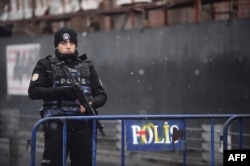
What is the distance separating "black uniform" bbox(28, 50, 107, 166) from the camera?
231 inches

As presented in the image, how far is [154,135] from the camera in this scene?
6.04 meters

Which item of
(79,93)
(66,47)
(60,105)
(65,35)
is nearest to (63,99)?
(60,105)

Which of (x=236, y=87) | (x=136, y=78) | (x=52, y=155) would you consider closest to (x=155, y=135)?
(x=52, y=155)

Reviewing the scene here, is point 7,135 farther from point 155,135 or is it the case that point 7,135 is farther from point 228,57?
point 155,135

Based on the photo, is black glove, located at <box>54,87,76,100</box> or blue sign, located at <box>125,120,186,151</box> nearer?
black glove, located at <box>54,87,76,100</box>

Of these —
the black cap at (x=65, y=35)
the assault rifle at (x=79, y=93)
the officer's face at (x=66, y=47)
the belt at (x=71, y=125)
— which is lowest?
the belt at (x=71, y=125)

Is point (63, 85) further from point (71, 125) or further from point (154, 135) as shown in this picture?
point (154, 135)

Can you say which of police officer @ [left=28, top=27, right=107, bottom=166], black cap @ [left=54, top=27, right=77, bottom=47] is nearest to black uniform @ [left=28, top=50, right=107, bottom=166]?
police officer @ [left=28, top=27, right=107, bottom=166]

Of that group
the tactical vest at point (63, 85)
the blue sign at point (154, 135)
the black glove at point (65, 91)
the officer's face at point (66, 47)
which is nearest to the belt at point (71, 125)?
the tactical vest at point (63, 85)

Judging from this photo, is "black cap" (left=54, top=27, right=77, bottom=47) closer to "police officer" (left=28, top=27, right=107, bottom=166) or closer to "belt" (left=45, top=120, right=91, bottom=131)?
"police officer" (left=28, top=27, right=107, bottom=166)

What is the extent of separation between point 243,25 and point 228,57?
640 millimetres

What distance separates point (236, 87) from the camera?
33.0ft

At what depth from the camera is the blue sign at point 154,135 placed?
19.7ft

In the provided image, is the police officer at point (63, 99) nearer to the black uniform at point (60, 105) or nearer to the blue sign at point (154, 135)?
the black uniform at point (60, 105)
